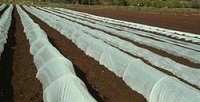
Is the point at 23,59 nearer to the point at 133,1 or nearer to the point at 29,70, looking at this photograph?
the point at 29,70

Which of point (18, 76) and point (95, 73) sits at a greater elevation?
point (18, 76)

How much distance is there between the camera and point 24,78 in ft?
25.7

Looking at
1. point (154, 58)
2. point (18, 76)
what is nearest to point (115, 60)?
point (154, 58)

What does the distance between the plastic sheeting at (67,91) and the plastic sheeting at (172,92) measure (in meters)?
1.30

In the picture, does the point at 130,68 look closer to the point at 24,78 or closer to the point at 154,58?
the point at 154,58

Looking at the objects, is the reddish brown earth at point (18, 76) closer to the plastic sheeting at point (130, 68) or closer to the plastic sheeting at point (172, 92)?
the plastic sheeting at point (130, 68)

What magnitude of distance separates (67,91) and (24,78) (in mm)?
2574

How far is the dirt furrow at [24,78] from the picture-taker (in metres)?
6.60

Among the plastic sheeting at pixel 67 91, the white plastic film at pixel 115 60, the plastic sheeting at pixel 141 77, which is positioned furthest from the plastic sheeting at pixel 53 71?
the white plastic film at pixel 115 60

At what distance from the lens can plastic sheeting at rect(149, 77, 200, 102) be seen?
5227mm

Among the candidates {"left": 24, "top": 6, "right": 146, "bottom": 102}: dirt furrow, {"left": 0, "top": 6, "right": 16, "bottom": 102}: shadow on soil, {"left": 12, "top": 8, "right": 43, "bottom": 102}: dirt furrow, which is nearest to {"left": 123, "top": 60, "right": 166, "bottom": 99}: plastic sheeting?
{"left": 24, "top": 6, "right": 146, "bottom": 102}: dirt furrow

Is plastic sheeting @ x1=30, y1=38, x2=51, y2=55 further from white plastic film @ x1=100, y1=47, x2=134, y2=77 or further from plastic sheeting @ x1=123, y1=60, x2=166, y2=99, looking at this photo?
plastic sheeting @ x1=123, y1=60, x2=166, y2=99

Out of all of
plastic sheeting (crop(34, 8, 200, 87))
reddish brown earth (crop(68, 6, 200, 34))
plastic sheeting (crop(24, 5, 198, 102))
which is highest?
plastic sheeting (crop(24, 5, 198, 102))

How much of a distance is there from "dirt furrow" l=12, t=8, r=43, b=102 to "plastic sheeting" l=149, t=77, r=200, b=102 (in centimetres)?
216
